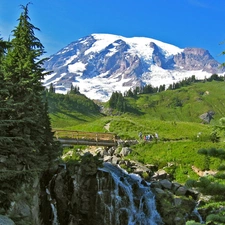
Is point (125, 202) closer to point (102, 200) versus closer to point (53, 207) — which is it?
point (102, 200)

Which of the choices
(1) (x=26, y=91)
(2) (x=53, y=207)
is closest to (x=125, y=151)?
(2) (x=53, y=207)

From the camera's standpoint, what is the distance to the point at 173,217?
33094mm

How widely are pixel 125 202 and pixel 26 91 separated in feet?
50.1

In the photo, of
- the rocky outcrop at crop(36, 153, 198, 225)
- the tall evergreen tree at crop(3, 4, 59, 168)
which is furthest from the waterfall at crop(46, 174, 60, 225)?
the tall evergreen tree at crop(3, 4, 59, 168)

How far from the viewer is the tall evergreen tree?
24359 mm

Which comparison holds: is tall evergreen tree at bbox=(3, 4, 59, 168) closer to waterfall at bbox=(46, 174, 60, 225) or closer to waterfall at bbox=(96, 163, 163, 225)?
waterfall at bbox=(46, 174, 60, 225)

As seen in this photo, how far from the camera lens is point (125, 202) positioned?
33594 millimetres

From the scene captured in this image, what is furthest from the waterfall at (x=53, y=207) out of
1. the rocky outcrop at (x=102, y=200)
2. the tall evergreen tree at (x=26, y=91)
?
the tall evergreen tree at (x=26, y=91)

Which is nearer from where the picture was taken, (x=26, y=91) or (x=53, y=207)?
(x=26, y=91)

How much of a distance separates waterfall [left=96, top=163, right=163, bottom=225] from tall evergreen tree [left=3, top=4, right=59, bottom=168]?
7319 mm

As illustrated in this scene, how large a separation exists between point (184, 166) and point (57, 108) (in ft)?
491

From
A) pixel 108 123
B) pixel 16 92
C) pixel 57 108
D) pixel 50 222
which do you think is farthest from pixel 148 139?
pixel 57 108

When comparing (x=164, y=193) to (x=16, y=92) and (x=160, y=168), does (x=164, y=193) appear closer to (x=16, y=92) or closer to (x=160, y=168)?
(x=160, y=168)

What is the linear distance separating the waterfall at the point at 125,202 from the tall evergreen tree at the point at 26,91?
7.32 metres
